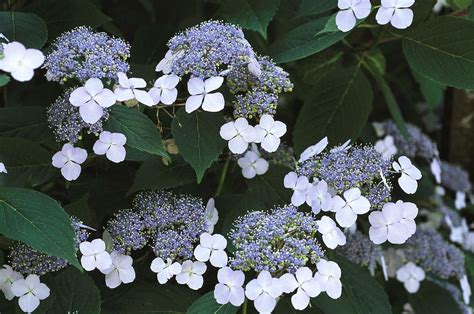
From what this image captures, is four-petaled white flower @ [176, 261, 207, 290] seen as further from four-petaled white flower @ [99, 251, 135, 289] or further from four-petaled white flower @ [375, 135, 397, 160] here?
four-petaled white flower @ [375, 135, 397, 160]

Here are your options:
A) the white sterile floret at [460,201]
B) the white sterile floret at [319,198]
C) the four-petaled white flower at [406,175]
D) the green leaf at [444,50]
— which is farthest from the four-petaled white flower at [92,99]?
the white sterile floret at [460,201]

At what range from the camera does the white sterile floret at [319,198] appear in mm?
1201

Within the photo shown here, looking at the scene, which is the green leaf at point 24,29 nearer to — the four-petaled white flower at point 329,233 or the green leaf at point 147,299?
the green leaf at point 147,299

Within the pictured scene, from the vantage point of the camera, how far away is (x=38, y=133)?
1.32 meters

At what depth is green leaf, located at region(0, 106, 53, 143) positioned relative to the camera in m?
1.32

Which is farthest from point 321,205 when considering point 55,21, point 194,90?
point 55,21

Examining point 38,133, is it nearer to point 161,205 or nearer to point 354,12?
point 161,205

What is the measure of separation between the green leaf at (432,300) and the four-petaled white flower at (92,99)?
91cm

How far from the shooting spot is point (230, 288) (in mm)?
1147

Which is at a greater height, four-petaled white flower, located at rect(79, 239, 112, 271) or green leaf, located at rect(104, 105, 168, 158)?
green leaf, located at rect(104, 105, 168, 158)

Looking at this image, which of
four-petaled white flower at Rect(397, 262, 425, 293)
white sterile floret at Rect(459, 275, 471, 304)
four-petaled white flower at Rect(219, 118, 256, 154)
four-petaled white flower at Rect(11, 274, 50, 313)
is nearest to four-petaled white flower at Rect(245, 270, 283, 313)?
four-petaled white flower at Rect(219, 118, 256, 154)

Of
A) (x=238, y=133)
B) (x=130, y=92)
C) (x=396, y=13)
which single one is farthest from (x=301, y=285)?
(x=396, y=13)

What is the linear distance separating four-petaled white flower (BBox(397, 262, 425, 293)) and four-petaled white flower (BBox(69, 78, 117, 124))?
0.85 meters

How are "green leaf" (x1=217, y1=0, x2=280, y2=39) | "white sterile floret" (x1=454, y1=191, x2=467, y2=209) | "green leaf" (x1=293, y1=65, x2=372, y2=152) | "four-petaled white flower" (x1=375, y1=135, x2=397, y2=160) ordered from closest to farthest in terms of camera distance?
"green leaf" (x1=217, y1=0, x2=280, y2=39)
"green leaf" (x1=293, y1=65, x2=372, y2=152)
"four-petaled white flower" (x1=375, y1=135, x2=397, y2=160)
"white sterile floret" (x1=454, y1=191, x2=467, y2=209)
